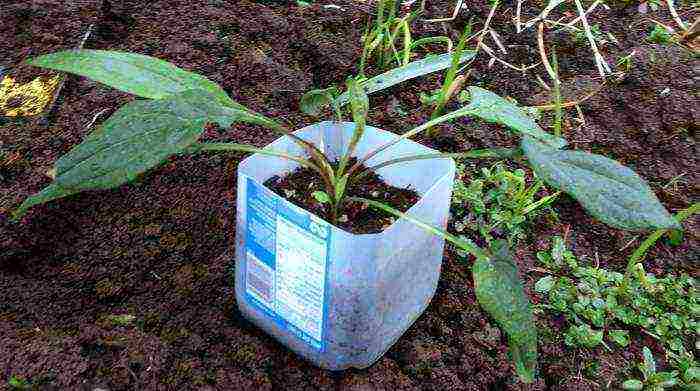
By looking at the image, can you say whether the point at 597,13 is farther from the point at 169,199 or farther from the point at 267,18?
the point at 169,199

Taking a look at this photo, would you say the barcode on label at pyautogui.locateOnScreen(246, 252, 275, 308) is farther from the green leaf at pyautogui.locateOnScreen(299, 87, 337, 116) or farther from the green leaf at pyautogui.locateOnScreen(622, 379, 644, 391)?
the green leaf at pyautogui.locateOnScreen(622, 379, 644, 391)

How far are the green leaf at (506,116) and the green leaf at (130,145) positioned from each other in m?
0.35

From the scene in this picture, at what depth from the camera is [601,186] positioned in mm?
744

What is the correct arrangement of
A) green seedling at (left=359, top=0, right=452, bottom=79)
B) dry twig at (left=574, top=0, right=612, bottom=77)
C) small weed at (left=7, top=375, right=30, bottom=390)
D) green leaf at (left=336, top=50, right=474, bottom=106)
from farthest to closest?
dry twig at (left=574, top=0, right=612, bottom=77) → green seedling at (left=359, top=0, right=452, bottom=79) → green leaf at (left=336, top=50, right=474, bottom=106) → small weed at (left=7, top=375, right=30, bottom=390)

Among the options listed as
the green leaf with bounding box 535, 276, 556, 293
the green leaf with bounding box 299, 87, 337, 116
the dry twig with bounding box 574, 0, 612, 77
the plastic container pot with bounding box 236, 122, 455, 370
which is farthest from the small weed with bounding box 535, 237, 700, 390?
the dry twig with bounding box 574, 0, 612, 77

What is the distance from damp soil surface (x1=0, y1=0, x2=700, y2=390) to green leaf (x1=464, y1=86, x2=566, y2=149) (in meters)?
0.31

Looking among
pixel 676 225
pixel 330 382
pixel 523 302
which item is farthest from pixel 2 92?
pixel 676 225

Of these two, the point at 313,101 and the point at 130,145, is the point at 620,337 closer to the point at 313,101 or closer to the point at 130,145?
the point at 313,101

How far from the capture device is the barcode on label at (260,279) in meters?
0.94

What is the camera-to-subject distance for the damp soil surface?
952 millimetres

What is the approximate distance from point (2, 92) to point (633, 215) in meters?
1.16

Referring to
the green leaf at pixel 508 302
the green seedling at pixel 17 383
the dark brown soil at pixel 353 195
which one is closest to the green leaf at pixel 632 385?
the green leaf at pixel 508 302

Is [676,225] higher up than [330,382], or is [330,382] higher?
[676,225]

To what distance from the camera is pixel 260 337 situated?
3.31ft
